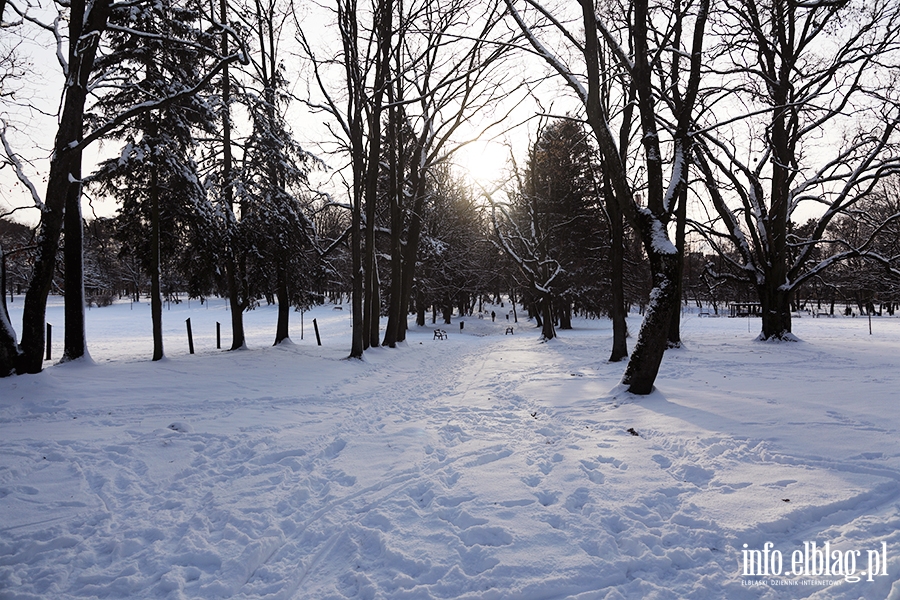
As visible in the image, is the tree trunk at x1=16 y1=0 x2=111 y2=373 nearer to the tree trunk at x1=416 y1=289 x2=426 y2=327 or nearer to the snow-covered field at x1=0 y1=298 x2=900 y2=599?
the snow-covered field at x1=0 y1=298 x2=900 y2=599

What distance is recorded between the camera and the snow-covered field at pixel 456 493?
2852 millimetres

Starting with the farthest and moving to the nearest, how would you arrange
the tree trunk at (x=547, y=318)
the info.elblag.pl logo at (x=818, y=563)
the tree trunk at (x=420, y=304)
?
1. the tree trunk at (x=420, y=304)
2. the tree trunk at (x=547, y=318)
3. the info.elblag.pl logo at (x=818, y=563)

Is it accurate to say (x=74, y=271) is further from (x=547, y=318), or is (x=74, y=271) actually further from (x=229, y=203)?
(x=547, y=318)

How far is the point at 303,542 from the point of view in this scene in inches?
133

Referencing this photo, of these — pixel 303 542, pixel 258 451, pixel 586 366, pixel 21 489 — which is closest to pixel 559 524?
pixel 303 542

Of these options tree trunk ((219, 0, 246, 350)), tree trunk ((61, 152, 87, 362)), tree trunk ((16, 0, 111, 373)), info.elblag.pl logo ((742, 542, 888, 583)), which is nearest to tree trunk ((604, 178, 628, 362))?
info.elblag.pl logo ((742, 542, 888, 583))

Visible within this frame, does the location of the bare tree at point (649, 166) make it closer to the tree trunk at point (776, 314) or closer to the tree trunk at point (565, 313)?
the tree trunk at point (776, 314)

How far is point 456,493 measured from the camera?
4.04 meters

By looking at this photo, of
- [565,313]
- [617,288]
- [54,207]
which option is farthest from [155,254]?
[565,313]

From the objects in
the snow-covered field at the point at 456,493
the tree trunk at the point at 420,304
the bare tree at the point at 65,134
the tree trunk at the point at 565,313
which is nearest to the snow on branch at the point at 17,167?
the bare tree at the point at 65,134

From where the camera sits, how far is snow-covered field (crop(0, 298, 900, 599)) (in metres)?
2.85

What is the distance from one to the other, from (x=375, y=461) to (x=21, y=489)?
325cm

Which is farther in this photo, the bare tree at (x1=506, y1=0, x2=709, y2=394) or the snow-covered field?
the bare tree at (x1=506, y1=0, x2=709, y2=394)

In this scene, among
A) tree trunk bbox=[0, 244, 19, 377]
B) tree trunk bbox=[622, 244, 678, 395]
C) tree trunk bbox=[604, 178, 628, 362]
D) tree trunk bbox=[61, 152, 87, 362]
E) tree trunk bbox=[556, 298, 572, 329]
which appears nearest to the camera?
tree trunk bbox=[622, 244, 678, 395]
